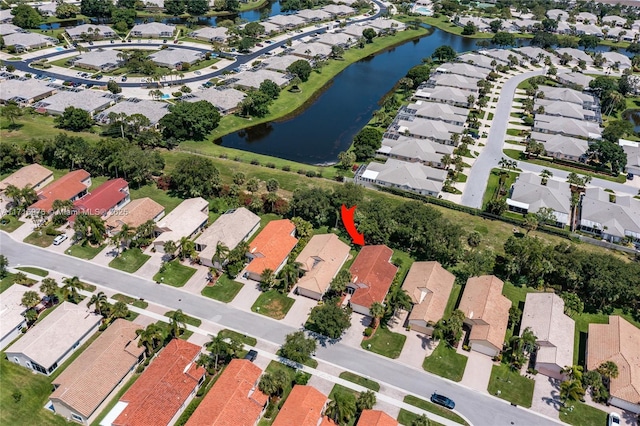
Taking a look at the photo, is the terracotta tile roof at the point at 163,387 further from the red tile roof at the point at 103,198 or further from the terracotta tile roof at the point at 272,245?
the red tile roof at the point at 103,198

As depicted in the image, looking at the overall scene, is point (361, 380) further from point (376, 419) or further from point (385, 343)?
point (376, 419)

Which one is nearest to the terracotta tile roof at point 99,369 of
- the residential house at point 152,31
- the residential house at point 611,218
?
the residential house at point 611,218

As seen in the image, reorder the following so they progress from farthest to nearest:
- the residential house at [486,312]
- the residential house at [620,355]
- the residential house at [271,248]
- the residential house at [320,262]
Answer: the residential house at [271,248], the residential house at [320,262], the residential house at [486,312], the residential house at [620,355]

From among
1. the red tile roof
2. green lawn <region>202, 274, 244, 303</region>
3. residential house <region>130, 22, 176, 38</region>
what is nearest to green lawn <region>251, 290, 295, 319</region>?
green lawn <region>202, 274, 244, 303</region>

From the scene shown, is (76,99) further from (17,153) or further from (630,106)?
(630,106)

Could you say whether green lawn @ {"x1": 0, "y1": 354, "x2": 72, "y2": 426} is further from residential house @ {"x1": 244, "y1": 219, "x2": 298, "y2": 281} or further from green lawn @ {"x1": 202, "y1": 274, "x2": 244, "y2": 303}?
residential house @ {"x1": 244, "y1": 219, "x2": 298, "y2": 281}

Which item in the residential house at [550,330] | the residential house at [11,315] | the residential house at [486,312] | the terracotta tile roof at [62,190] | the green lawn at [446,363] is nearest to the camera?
the green lawn at [446,363]

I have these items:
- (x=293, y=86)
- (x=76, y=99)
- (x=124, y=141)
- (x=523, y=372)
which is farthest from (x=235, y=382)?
(x=293, y=86)
